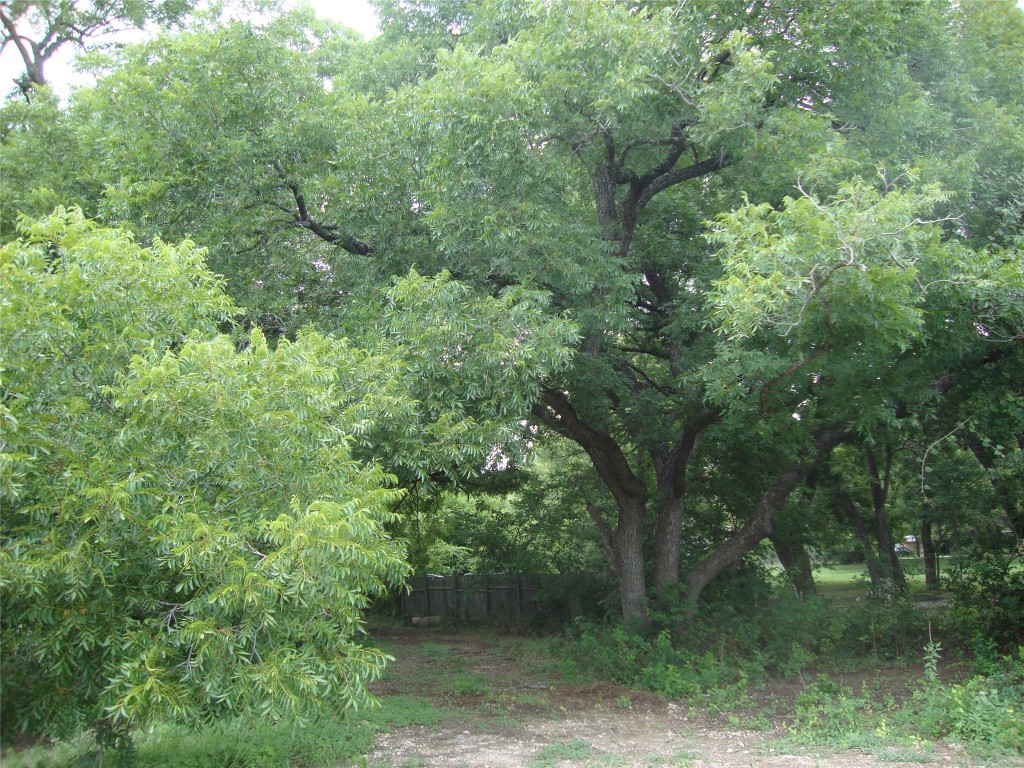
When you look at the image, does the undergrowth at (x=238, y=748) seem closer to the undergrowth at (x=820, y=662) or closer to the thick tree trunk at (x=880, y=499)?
the undergrowth at (x=820, y=662)

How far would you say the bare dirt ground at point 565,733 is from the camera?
7777mm

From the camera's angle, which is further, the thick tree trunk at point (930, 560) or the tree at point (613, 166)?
the thick tree trunk at point (930, 560)

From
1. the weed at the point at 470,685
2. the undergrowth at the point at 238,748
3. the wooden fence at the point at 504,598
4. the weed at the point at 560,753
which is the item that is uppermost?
the wooden fence at the point at 504,598

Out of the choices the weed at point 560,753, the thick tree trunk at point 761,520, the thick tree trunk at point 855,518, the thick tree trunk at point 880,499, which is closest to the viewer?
the weed at point 560,753

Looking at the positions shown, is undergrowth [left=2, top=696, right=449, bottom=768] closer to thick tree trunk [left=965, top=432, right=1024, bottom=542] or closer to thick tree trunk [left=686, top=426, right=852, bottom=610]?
thick tree trunk [left=686, top=426, right=852, bottom=610]

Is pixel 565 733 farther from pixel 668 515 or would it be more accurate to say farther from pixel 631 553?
pixel 668 515

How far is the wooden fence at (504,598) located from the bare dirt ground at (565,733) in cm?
407

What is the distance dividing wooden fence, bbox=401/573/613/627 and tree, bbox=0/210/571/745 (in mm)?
12349

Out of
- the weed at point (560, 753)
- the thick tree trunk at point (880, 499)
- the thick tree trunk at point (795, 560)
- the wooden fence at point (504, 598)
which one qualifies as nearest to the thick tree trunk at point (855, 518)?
the thick tree trunk at point (880, 499)

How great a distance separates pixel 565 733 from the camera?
363 inches

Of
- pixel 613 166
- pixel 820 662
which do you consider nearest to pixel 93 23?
pixel 613 166

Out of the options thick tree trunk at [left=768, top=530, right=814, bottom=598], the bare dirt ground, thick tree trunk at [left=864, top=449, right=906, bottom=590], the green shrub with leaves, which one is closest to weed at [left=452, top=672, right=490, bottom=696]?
the bare dirt ground

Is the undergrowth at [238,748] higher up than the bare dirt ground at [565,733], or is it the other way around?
the undergrowth at [238,748]

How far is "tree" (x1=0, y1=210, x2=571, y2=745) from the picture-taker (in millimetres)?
4219
